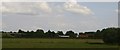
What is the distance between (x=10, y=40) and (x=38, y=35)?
698 cm

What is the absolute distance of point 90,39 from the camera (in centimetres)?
4722

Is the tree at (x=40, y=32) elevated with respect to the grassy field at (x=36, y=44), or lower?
elevated

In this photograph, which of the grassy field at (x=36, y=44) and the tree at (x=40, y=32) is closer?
the grassy field at (x=36, y=44)

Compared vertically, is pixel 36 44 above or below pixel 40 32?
below

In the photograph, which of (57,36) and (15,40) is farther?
(57,36)

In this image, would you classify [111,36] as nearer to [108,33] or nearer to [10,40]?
[108,33]

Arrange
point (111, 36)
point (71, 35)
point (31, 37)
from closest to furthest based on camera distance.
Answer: point (31, 37)
point (111, 36)
point (71, 35)

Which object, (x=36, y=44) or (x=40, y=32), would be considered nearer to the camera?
(x=36, y=44)

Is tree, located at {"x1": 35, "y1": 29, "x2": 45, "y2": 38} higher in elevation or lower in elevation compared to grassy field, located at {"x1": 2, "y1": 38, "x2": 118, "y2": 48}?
higher

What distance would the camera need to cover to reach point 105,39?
48.6m

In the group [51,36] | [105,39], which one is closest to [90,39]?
[105,39]

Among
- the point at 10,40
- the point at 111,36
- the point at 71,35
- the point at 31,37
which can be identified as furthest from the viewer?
the point at 71,35

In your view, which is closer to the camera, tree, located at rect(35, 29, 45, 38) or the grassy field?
the grassy field

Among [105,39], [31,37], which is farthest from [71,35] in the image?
[31,37]
